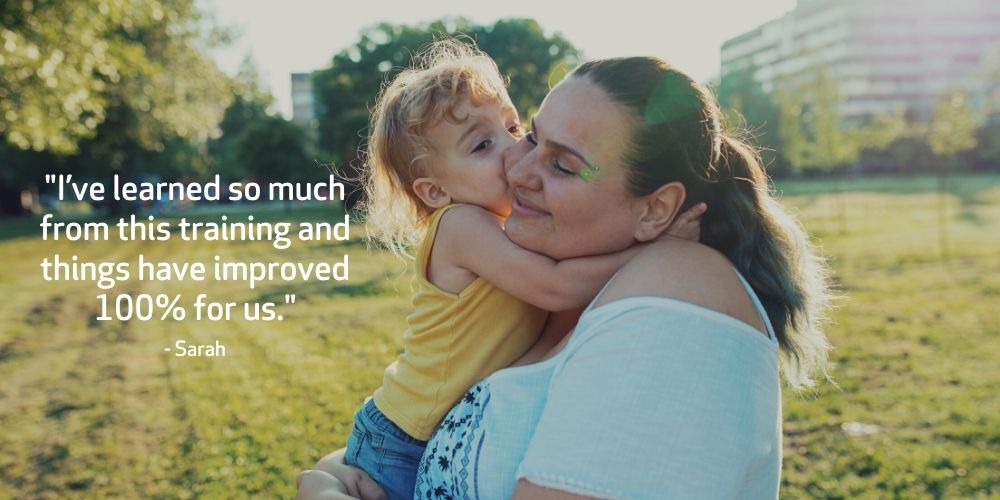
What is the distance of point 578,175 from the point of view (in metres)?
2.04

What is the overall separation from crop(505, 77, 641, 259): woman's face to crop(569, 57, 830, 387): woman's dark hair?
38 mm

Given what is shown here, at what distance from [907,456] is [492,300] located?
4.66 metres

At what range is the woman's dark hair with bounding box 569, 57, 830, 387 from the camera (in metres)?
1.94

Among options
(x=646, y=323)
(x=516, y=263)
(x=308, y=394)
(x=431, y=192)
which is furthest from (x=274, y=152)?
(x=646, y=323)

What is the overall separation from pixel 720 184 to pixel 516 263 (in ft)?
2.14

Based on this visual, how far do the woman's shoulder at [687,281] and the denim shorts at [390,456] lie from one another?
109cm

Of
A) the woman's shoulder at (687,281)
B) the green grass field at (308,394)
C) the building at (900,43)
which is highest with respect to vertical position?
the building at (900,43)

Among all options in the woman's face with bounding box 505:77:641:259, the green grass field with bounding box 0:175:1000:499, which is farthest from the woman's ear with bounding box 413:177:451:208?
the green grass field with bounding box 0:175:1000:499

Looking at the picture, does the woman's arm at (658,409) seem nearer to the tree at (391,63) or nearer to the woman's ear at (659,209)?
the woman's ear at (659,209)

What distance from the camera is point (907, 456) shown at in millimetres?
5961

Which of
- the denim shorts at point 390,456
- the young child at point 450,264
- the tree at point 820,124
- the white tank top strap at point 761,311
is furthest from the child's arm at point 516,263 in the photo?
the tree at point 820,124

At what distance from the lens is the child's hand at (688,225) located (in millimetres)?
2090

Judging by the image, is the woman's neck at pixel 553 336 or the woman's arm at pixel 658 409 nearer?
the woman's arm at pixel 658 409

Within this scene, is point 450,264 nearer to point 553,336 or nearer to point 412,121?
point 553,336
